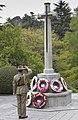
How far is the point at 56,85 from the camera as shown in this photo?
1299 centimetres

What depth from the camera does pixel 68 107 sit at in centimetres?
1234

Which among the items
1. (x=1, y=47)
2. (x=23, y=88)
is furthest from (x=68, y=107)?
(x=1, y=47)

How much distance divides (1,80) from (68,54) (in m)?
15.1

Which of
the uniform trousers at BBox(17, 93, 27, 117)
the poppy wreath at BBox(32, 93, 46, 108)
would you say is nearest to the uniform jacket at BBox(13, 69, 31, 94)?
the uniform trousers at BBox(17, 93, 27, 117)

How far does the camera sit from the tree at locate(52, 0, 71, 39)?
4828 cm

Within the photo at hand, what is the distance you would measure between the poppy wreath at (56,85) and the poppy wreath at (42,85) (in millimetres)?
208

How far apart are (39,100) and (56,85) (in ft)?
3.45

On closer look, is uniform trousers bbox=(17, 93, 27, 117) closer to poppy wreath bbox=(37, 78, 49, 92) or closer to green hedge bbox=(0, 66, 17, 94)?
poppy wreath bbox=(37, 78, 49, 92)

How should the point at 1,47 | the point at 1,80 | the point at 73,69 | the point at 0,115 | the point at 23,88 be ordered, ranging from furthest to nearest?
the point at 73,69
the point at 1,47
the point at 1,80
the point at 0,115
the point at 23,88

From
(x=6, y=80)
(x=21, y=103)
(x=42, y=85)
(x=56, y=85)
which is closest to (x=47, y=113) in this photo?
(x=21, y=103)

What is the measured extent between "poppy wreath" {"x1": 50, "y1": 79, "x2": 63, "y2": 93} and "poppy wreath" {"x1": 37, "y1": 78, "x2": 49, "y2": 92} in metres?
0.21

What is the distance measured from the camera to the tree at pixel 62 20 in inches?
1901

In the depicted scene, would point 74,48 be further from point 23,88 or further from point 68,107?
point 23,88

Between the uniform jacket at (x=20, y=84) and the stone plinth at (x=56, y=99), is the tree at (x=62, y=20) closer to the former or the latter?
the stone plinth at (x=56, y=99)
